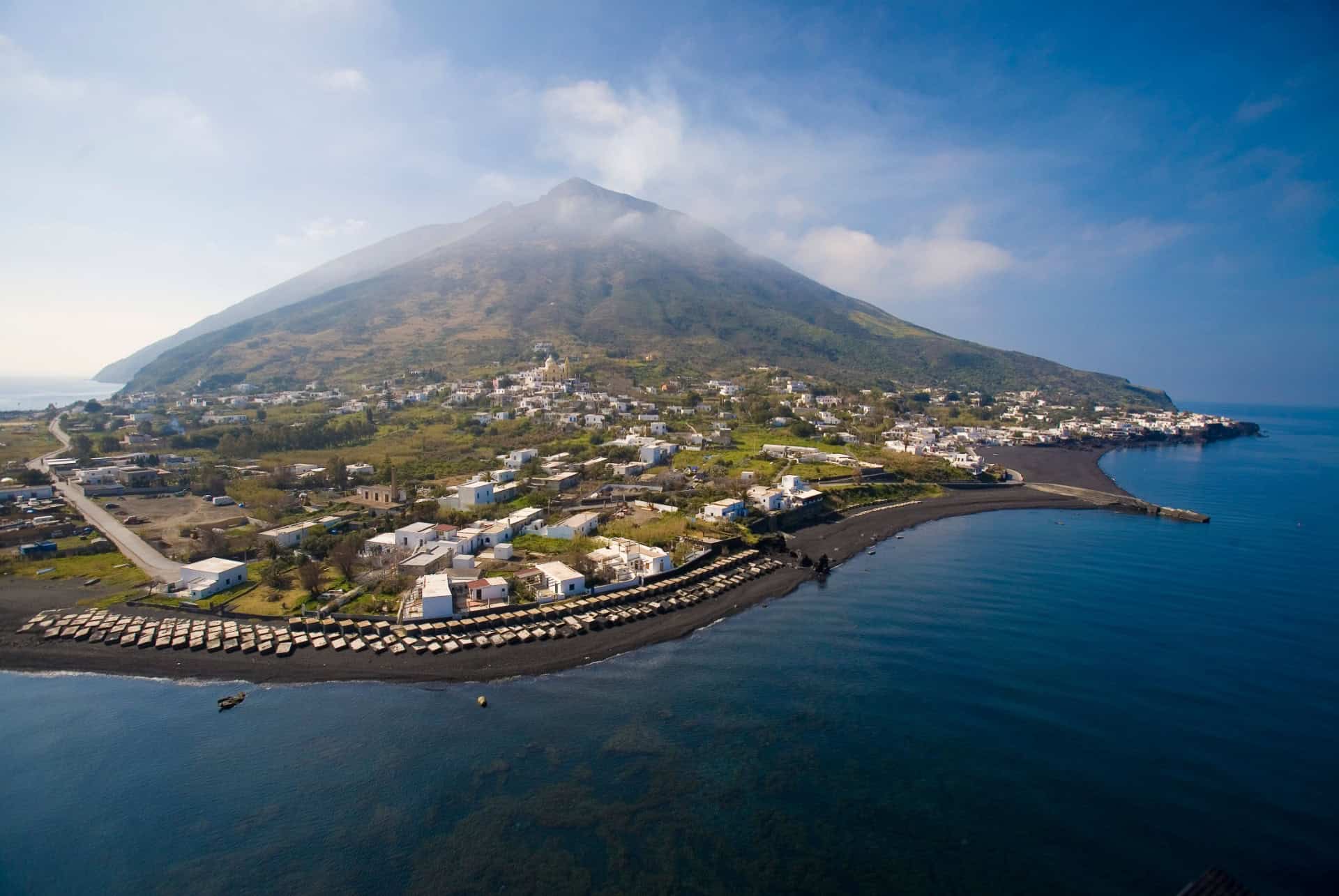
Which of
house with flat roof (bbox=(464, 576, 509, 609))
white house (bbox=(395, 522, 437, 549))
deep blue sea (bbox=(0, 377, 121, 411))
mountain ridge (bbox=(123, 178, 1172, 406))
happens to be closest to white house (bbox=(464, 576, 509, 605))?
house with flat roof (bbox=(464, 576, 509, 609))

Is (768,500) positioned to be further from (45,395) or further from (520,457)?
(45,395)

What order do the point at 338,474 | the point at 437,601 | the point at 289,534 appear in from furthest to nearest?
1. the point at 338,474
2. the point at 289,534
3. the point at 437,601

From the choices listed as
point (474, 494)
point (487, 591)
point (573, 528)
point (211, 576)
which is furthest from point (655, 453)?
point (211, 576)

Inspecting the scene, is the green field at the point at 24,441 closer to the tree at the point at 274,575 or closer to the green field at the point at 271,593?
the green field at the point at 271,593

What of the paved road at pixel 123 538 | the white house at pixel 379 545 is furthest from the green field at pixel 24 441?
the white house at pixel 379 545

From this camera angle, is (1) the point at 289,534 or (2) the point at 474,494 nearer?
(1) the point at 289,534

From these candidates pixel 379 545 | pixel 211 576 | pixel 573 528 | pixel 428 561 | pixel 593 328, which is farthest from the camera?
pixel 593 328
